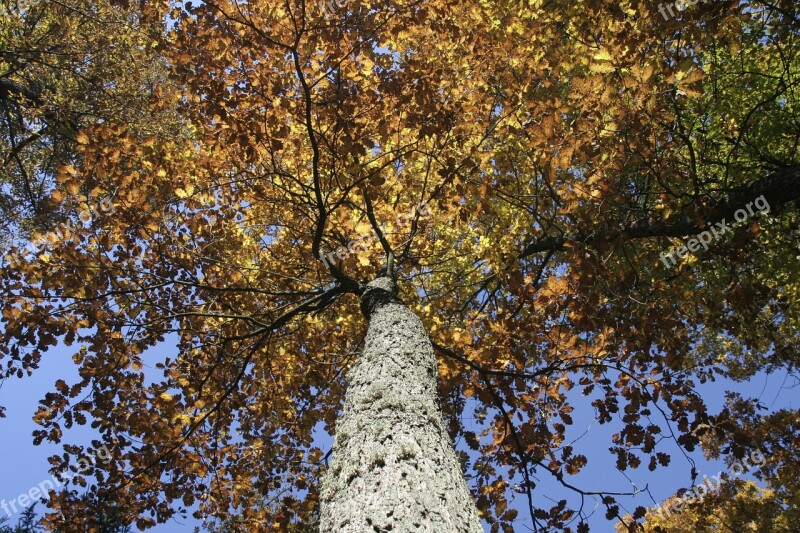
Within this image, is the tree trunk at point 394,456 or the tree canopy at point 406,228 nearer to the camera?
the tree trunk at point 394,456

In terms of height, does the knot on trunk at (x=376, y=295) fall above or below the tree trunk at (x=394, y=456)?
above

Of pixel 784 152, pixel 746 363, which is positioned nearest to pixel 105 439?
pixel 784 152

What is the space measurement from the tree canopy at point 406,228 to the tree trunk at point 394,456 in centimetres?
143

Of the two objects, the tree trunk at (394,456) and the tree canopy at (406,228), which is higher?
the tree canopy at (406,228)

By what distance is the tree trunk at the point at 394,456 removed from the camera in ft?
6.82

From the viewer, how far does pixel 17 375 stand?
17.7 ft

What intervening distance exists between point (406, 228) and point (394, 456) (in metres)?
4.42

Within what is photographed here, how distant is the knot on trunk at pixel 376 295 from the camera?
4500 millimetres

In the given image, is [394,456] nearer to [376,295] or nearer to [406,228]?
[376,295]

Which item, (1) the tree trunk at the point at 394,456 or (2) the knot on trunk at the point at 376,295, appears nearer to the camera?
(1) the tree trunk at the point at 394,456

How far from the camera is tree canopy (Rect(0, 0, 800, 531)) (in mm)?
4777

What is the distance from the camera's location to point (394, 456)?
2.44 metres

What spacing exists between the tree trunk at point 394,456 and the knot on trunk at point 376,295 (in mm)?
734

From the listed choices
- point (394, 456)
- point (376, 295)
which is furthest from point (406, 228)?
point (394, 456)
